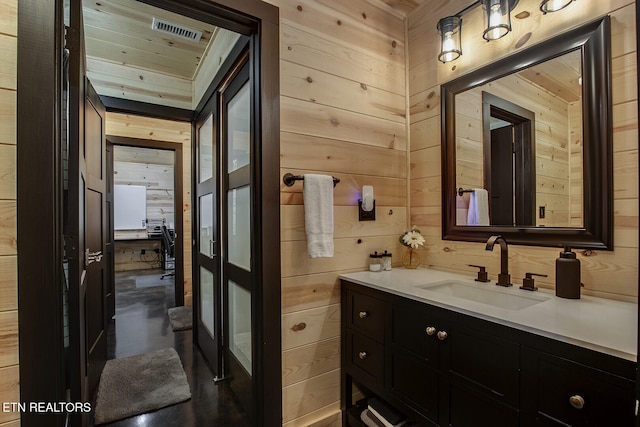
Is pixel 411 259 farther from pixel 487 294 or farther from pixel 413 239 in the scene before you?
pixel 487 294

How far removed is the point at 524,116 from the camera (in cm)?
158

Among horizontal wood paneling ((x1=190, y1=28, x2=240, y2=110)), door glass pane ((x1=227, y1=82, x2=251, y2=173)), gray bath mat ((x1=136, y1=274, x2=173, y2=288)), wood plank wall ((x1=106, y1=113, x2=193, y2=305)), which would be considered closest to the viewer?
door glass pane ((x1=227, y1=82, x2=251, y2=173))

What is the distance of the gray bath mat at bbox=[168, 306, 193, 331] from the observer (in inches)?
134

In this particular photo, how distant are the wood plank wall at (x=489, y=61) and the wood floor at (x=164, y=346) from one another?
170 centimetres

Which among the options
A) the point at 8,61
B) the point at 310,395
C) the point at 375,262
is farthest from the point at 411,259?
the point at 8,61

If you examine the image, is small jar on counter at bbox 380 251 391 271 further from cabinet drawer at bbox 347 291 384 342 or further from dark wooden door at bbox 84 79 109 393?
dark wooden door at bbox 84 79 109 393

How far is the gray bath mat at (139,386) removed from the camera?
6.46ft

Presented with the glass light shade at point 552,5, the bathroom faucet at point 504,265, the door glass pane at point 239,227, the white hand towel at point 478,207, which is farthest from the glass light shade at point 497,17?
the door glass pane at point 239,227

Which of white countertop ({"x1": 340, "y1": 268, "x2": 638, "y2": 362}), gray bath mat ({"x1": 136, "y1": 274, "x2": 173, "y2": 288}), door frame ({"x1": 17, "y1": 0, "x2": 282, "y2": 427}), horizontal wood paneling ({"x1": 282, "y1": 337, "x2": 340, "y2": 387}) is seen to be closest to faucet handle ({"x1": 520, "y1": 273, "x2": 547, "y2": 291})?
white countertop ({"x1": 340, "y1": 268, "x2": 638, "y2": 362})

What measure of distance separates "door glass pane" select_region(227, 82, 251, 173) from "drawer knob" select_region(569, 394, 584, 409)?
1775 mm

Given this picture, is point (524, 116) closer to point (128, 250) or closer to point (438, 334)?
point (438, 334)

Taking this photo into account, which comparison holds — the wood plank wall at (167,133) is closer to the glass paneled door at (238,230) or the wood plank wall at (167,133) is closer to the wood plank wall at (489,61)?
the glass paneled door at (238,230)

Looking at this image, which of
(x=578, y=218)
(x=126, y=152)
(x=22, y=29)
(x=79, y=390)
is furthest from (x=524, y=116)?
(x=126, y=152)

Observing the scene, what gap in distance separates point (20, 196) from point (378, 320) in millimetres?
1526
